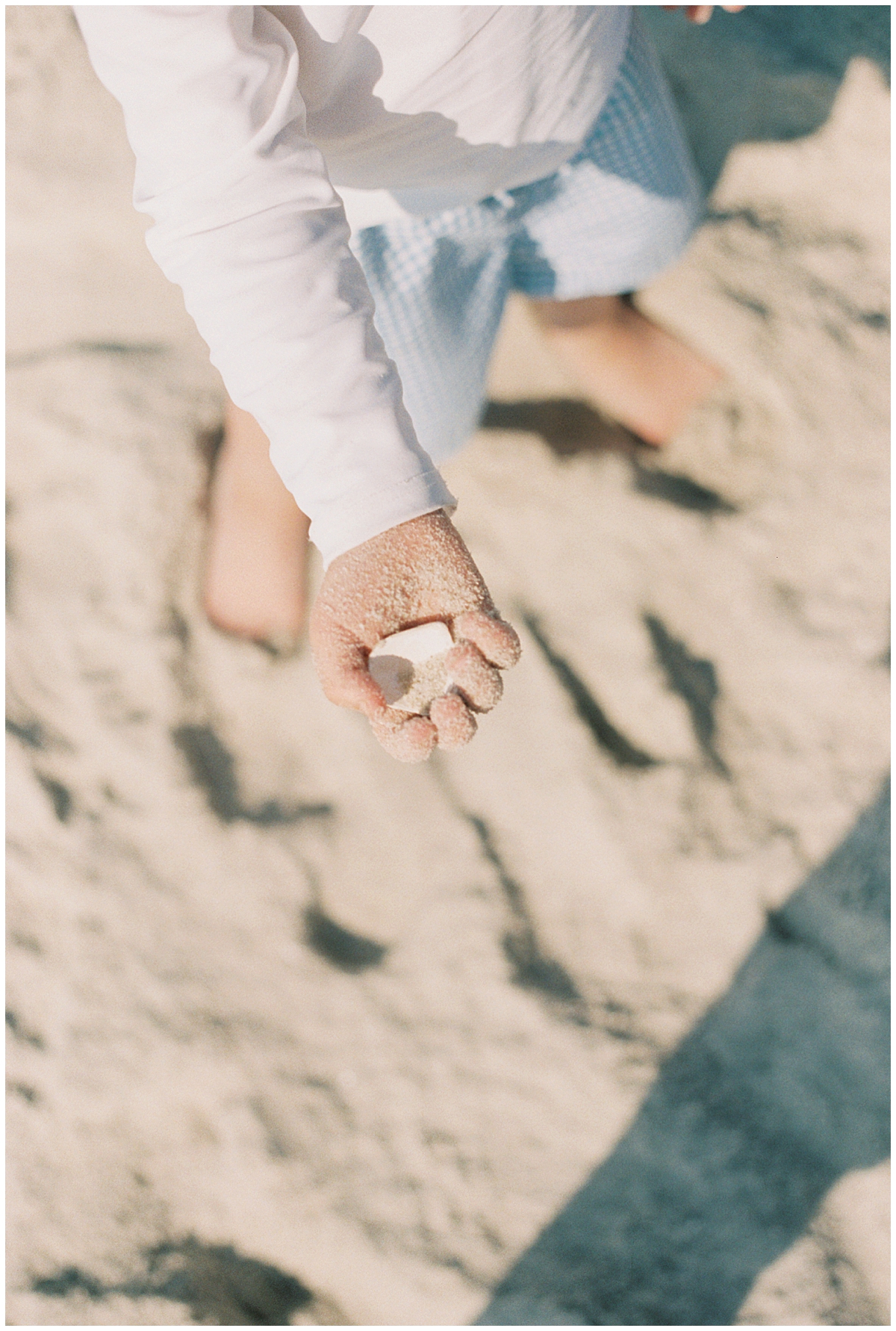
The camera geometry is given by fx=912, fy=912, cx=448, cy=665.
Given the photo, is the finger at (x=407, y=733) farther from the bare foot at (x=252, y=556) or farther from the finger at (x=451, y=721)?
the bare foot at (x=252, y=556)

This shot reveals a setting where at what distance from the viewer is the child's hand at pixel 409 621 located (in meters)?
0.68

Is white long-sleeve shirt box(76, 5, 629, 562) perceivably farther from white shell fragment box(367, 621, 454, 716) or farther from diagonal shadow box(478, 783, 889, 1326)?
diagonal shadow box(478, 783, 889, 1326)

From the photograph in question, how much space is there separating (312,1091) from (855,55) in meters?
1.82

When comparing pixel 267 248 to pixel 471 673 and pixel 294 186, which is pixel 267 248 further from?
pixel 471 673

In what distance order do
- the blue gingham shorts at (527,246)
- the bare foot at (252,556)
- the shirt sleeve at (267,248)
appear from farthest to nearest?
the bare foot at (252,556) < the blue gingham shorts at (527,246) < the shirt sleeve at (267,248)

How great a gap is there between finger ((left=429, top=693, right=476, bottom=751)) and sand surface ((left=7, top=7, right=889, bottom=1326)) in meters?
0.58

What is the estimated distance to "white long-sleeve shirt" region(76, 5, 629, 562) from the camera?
24.2 inches

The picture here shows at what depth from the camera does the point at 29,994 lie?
1.12m

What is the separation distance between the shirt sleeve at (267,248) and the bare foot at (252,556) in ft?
2.01

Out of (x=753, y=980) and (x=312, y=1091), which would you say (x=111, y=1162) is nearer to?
(x=312, y=1091)

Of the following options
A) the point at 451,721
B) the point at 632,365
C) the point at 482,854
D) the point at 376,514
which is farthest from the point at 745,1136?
the point at 632,365

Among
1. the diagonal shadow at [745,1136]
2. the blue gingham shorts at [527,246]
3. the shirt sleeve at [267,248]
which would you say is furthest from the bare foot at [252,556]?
the diagonal shadow at [745,1136]

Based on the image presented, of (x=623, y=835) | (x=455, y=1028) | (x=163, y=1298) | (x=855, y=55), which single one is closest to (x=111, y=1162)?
(x=163, y=1298)

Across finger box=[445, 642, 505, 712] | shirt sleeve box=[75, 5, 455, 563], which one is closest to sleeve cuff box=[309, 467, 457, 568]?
shirt sleeve box=[75, 5, 455, 563]
